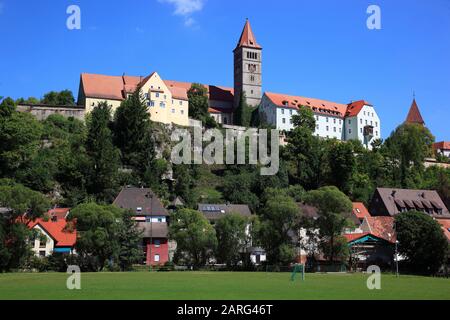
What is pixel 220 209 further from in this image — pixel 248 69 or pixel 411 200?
pixel 248 69

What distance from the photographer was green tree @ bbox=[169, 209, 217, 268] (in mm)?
65000

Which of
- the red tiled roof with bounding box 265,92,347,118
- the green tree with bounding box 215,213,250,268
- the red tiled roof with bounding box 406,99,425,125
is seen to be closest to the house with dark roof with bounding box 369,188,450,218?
the green tree with bounding box 215,213,250,268

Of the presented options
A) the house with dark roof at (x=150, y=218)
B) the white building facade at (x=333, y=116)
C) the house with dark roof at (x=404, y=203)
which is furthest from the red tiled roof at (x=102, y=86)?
the house with dark roof at (x=404, y=203)

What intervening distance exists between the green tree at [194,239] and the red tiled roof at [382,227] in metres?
21.1

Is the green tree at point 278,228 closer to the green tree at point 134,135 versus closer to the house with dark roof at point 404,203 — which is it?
the house with dark roof at point 404,203

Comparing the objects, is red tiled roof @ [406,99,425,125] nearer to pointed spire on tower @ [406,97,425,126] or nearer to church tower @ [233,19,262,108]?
pointed spire on tower @ [406,97,425,126]

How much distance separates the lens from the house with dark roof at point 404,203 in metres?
94.6

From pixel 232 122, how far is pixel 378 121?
122ft

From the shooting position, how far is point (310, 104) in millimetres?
143625

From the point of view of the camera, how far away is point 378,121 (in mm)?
146875

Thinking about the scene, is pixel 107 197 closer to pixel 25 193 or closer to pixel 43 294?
pixel 25 193

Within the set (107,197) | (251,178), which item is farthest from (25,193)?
(251,178)

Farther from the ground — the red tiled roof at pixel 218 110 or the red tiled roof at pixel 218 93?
the red tiled roof at pixel 218 93

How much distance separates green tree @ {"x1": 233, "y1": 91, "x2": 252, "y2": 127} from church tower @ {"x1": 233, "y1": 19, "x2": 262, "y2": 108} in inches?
106
